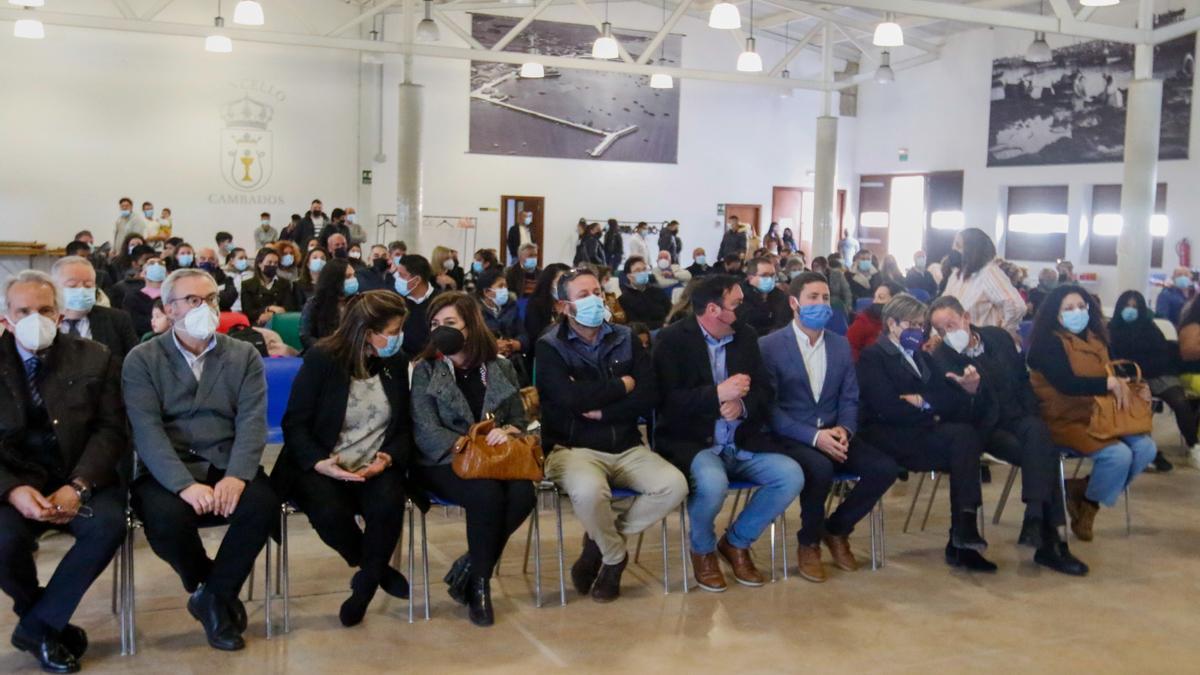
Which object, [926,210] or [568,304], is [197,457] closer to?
[568,304]

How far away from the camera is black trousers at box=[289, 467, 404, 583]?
13.7 ft

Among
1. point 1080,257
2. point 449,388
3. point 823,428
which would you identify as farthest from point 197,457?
point 1080,257

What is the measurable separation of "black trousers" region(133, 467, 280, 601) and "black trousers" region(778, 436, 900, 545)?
221 centimetres

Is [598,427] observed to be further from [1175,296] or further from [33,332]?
[1175,296]

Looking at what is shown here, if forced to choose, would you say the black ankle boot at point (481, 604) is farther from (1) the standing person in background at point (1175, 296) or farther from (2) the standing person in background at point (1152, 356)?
(1) the standing person in background at point (1175, 296)

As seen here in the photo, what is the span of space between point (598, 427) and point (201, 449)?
5.13ft

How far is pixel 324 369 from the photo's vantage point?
4.29 metres

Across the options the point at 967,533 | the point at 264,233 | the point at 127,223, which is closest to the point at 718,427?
the point at 967,533

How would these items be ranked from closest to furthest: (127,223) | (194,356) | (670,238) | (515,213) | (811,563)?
1. (194,356)
2. (811,563)
3. (127,223)
4. (670,238)
5. (515,213)

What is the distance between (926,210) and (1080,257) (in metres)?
3.76

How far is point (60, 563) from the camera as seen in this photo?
147 inches

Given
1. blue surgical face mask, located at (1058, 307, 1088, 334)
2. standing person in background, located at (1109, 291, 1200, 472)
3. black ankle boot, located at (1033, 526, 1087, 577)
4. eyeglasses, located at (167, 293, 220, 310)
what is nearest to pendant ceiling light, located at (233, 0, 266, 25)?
eyeglasses, located at (167, 293, 220, 310)

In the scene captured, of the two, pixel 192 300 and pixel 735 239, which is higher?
pixel 735 239

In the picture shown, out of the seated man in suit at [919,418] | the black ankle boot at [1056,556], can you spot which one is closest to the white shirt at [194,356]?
the seated man in suit at [919,418]
